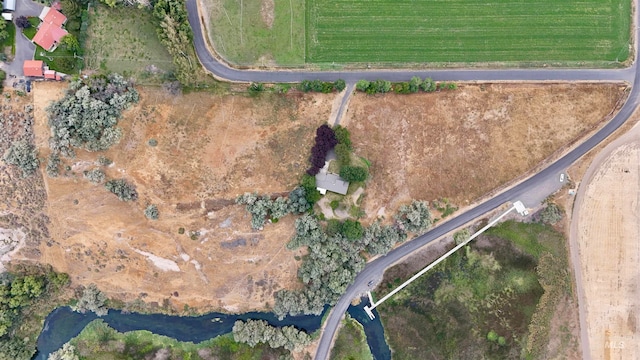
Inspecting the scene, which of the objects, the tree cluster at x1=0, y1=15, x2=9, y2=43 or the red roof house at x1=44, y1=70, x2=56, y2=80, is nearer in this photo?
the tree cluster at x1=0, y1=15, x2=9, y2=43

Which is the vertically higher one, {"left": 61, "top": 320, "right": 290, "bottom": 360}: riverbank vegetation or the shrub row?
the shrub row

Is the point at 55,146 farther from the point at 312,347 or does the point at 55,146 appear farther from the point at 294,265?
the point at 312,347

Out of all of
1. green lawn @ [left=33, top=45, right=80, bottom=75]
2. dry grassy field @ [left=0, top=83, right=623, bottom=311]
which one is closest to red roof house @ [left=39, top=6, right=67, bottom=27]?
green lawn @ [left=33, top=45, right=80, bottom=75]

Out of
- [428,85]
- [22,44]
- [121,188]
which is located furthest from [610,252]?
[22,44]

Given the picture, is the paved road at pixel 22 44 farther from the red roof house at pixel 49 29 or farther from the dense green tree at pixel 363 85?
the dense green tree at pixel 363 85

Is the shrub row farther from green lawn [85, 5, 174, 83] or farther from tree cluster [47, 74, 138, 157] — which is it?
tree cluster [47, 74, 138, 157]

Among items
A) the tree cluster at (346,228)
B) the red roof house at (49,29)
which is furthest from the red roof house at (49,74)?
the tree cluster at (346,228)
